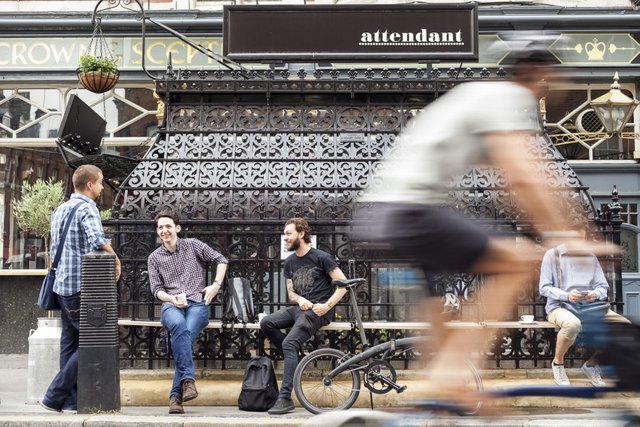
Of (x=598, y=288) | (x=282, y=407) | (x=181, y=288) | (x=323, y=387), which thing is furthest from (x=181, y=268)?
(x=598, y=288)

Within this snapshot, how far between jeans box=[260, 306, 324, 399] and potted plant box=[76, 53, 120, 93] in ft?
19.7

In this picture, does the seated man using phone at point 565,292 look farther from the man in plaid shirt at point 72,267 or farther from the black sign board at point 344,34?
the man in plaid shirt at point 72,267

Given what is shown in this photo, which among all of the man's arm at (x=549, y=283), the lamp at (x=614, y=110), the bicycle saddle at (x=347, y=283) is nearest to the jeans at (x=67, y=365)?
the bicycle saddle at (x=347, y=283)

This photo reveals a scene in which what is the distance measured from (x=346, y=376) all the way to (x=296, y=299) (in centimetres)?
87

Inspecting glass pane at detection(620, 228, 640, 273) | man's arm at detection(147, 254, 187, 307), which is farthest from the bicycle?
glass pane at detection(620, 228, 640, 273)

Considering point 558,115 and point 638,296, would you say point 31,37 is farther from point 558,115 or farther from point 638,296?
point 638,296

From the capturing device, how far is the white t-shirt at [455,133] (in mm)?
4594

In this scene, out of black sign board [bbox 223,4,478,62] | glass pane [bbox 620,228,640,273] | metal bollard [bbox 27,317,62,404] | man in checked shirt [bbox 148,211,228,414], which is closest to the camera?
man in checked shirt [bbox 148,211,228,414]

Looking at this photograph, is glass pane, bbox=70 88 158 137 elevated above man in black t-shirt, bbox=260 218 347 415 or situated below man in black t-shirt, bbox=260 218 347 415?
above

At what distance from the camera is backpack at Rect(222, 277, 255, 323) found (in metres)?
9.41

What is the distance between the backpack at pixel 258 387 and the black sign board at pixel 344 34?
3926mm

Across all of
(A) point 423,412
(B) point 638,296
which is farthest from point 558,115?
(A) point 423,412

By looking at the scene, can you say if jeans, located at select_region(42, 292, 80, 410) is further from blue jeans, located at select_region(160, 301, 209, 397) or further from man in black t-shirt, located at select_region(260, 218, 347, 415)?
man in black t-shirt, located at select_region(260, 218, 347, 415)

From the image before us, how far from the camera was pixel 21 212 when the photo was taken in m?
15.0
